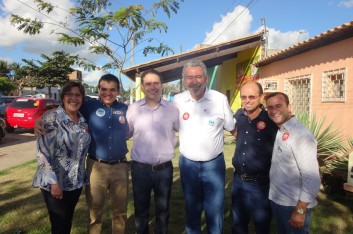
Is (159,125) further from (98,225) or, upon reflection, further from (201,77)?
(98,225)

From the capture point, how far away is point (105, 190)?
324 centimetres

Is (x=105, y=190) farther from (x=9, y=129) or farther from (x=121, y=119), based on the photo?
(x=9, y=129)

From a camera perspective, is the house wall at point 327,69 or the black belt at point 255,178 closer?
the black belt at point 255,178

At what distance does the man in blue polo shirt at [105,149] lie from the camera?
10.3ft

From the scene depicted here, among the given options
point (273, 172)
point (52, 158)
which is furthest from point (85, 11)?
point (273, 172)

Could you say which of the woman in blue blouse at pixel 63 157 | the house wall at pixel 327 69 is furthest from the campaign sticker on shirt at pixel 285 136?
the house wall at pixel 327 69

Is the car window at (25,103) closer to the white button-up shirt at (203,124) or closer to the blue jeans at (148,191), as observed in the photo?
the blue jeans at (148,191)

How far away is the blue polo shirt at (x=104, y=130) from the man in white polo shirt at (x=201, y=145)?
64cm

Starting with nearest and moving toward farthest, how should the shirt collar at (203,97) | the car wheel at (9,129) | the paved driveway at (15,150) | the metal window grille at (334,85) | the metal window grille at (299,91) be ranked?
the shirt collar at (203,97) → the metal window grille at (334,85) → the paved driveway at (15,150) → the metal window grille at (299,91) → the car wheel at (9,129)

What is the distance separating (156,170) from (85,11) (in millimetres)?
6964

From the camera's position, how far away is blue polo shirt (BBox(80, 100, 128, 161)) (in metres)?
3.14

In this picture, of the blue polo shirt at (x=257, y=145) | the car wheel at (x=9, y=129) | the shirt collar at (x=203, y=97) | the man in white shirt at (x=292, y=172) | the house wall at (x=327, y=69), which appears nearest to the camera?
the man in white shirt at (x=292, y=172)

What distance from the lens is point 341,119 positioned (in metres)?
7.43

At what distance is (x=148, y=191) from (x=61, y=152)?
3.29 feet
